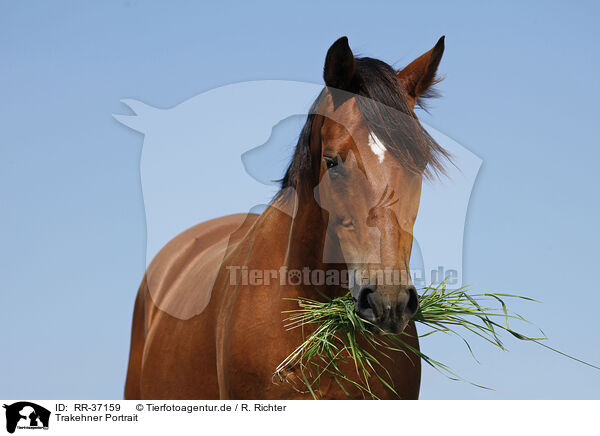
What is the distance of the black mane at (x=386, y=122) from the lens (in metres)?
3.16

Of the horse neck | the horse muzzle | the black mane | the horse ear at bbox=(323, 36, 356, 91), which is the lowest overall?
the horse muzzle

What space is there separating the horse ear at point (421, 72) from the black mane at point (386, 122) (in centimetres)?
21

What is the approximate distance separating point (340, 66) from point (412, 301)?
→ 1.41 m

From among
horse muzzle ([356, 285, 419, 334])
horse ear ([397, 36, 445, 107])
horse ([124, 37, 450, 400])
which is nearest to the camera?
horse muzzle ([356, 285, 419, 334])

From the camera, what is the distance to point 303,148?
3.51 metres

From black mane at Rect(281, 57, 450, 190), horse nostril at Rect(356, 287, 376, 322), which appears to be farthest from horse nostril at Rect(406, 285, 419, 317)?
black mane at Rect(281, 57, 450, 190)

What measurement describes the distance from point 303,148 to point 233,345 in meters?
1.25

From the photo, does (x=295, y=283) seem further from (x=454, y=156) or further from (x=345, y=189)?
(x=454, y=156)

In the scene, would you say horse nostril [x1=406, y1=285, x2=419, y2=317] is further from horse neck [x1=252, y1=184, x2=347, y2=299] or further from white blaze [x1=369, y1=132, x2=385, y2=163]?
white blaze [x1=369, y1=132, x2=385, y2=163]

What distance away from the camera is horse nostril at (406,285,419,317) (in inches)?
113
